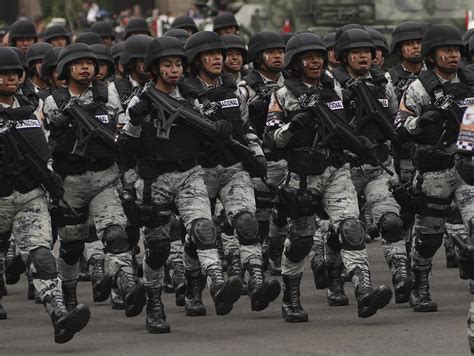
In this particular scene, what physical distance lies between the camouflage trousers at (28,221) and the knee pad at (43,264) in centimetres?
1

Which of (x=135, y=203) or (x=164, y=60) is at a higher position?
(x=164, y=60)

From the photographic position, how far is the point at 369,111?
12.9 m

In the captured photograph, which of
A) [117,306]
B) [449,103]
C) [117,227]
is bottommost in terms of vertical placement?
[117,306]

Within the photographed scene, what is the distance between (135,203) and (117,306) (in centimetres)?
138

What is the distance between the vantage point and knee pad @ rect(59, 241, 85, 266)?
1280cm

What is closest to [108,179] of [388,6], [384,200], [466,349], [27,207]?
[27,207]

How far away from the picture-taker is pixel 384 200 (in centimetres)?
1278

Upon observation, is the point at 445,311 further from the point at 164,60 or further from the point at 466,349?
the point at 164,60

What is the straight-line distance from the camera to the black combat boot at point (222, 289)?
37.5 feet

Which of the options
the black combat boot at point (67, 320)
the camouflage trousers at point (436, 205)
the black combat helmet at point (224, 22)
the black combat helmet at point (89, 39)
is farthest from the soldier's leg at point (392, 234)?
the black combat helmet at point (224, 22)

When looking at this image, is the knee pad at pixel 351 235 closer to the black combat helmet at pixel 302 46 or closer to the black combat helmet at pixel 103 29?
the black combat helmet at pixel 302 46

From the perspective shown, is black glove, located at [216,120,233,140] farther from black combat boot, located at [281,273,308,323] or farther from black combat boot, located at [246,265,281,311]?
black combat boot, located at [281,273,308,323]

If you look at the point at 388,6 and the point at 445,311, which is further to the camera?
the point at 388,6

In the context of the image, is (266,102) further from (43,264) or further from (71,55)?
(43,264)
